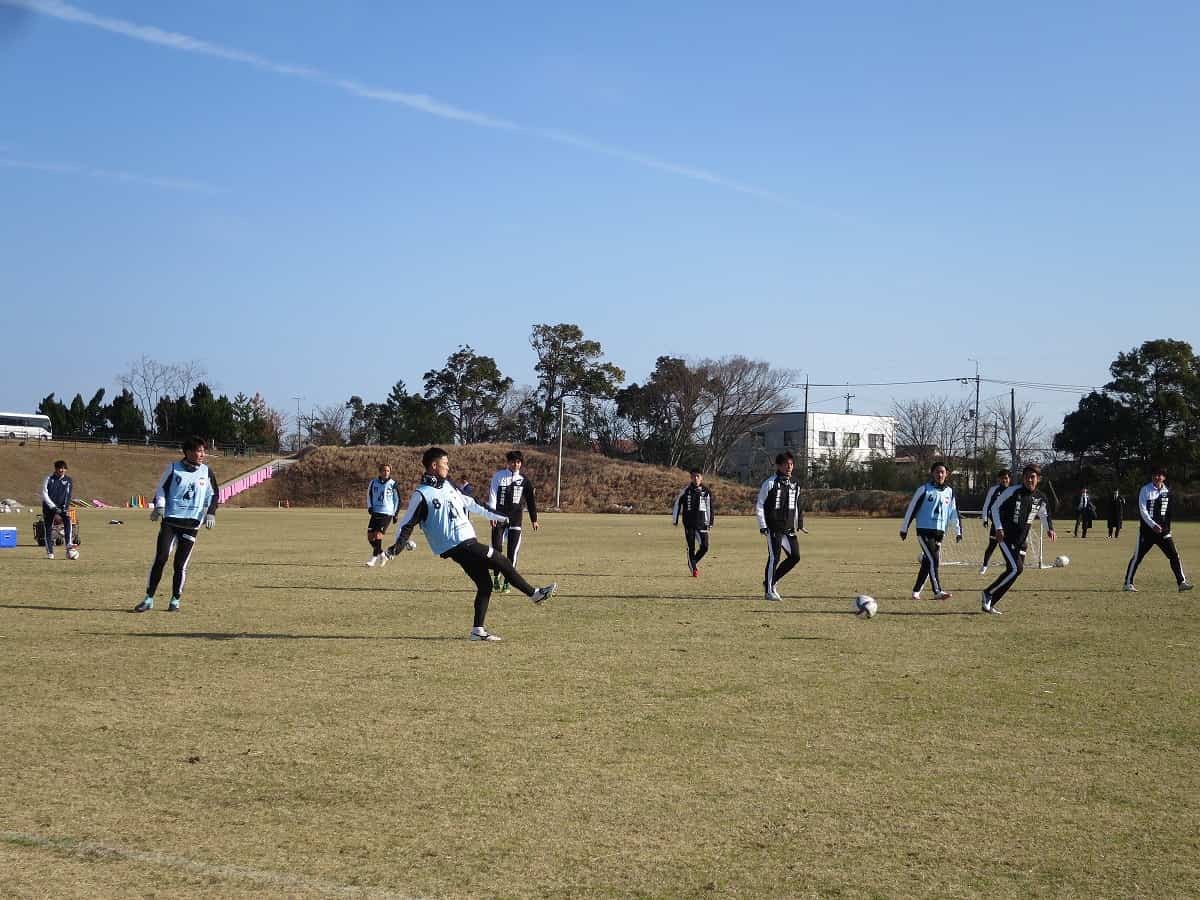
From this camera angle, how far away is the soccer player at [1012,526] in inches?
585

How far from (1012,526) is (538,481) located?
2629 inches

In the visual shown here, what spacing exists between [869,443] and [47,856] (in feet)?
345

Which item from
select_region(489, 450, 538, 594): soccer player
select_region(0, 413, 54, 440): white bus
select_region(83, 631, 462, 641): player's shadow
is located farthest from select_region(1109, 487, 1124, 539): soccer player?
select_region(0, 413, 54, 440): white bus

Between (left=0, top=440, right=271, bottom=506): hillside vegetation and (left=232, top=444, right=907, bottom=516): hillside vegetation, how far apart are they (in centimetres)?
508

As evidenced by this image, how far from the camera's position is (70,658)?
10.1m

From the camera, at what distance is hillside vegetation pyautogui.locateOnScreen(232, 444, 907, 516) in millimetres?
76000

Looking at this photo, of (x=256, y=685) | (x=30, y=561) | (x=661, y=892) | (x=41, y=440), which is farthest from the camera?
(x=41, y=440)

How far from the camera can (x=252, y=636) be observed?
11.8 metres

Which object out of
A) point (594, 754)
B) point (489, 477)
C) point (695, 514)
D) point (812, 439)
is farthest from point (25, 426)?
point (594, 754)

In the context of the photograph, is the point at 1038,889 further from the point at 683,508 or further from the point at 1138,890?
the point at 683,508

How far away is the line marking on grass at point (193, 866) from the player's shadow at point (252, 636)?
6.56 metres

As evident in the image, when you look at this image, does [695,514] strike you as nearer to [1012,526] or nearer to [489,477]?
[1012,526]

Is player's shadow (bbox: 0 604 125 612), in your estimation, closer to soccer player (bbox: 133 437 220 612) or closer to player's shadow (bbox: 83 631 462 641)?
soccer player (bbox: 133 437 220 612)

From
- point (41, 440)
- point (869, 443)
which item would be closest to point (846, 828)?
point (41, 440)
